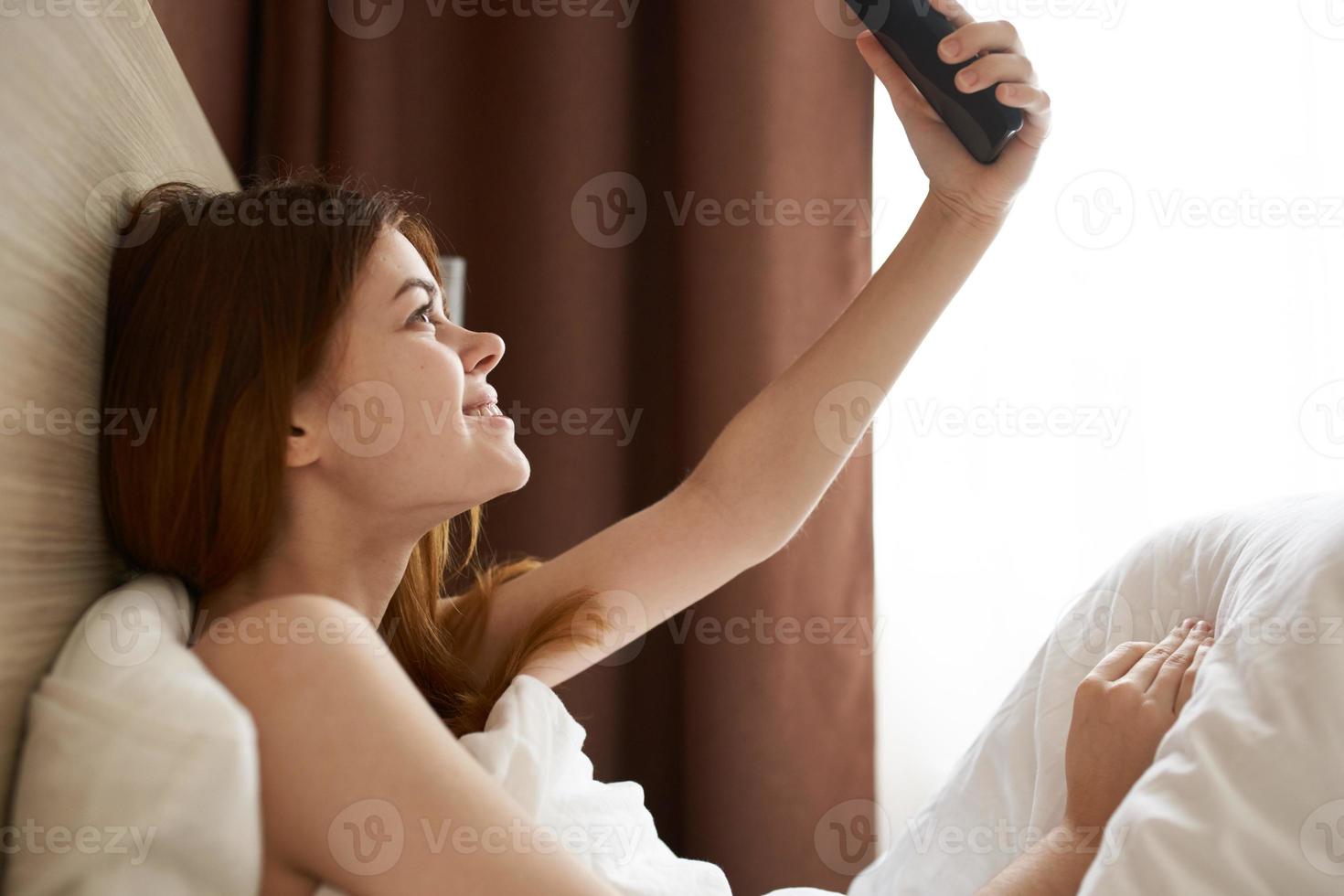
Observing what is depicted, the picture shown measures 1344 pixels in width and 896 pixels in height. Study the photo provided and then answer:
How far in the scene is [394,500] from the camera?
87cm

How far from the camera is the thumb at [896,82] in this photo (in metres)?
0.99

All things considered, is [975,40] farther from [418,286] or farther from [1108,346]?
[1108,346]

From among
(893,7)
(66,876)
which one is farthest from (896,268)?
(66,876)

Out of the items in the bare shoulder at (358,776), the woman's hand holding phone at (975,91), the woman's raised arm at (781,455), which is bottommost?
the bare shoulder at (358,776)

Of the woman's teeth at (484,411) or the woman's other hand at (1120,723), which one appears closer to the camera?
the woman's other hand at (1120,723)

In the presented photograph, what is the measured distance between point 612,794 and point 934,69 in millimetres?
672

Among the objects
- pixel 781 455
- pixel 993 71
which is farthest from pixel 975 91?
pixel 781 455

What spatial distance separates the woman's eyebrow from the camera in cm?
88

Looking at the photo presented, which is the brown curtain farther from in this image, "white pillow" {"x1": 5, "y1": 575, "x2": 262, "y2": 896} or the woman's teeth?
"white pillow" {"x1": 5, "y1": 575, "x2": 262, "y2": 896}

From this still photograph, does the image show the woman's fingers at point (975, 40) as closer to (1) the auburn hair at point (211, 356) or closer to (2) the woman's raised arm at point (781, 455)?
(2) the woman's raised arm at point (781, 455)

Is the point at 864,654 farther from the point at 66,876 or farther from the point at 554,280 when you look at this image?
the point at 66,876

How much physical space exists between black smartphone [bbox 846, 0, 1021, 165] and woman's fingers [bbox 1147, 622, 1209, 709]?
453 millimetres

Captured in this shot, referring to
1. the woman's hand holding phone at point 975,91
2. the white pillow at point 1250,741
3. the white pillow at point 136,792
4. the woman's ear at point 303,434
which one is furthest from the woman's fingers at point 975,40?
the white pillow at point 136,792

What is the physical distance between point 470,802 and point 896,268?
0.67 meters
